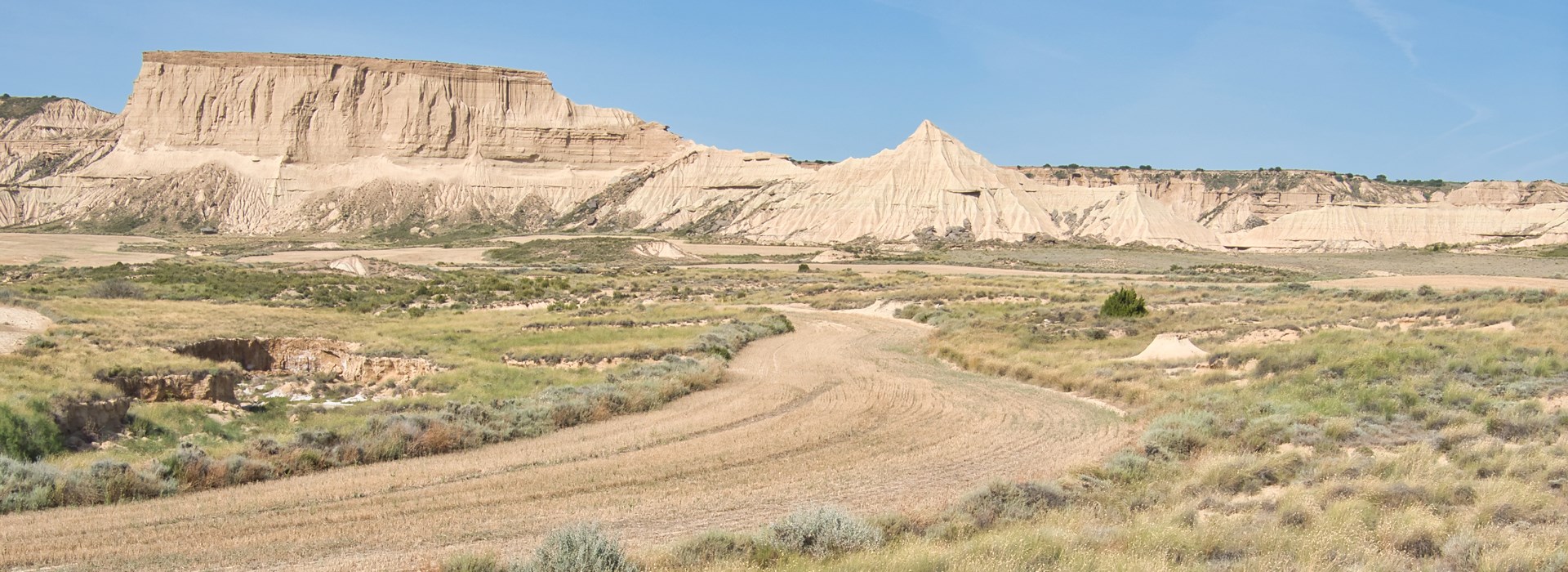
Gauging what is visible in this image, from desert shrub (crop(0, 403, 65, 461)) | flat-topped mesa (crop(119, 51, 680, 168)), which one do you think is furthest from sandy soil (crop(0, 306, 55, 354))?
flat-topped mesa (crop(119, 51, 680, 168))

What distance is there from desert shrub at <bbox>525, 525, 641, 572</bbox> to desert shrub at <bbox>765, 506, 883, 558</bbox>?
1267 mm

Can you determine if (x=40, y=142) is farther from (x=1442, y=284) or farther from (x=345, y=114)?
(x=1442, y=284)

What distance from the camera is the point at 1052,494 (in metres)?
9.75

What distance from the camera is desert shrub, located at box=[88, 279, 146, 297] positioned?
33503mm

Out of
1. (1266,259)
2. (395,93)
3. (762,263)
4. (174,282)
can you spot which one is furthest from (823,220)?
(174,282)

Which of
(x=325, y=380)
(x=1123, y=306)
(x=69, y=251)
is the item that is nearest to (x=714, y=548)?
(x=325, y=380)

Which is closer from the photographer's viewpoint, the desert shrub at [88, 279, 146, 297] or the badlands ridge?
the desert shrub at [88, 279, 146, 297]

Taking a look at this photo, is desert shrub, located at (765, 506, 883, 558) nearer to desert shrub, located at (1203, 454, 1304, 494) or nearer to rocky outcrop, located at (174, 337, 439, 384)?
desert shrub, located at (1203, 454, 1304, 494)

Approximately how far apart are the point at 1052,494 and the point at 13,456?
11.0 meters

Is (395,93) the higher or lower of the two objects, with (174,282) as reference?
higher

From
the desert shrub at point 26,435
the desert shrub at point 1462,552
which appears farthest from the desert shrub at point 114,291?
the desert shrub at point 1462,552

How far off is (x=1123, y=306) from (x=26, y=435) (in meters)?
25.4

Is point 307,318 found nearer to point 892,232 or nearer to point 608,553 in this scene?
→ point 608,553

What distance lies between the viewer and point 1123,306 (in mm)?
29453
